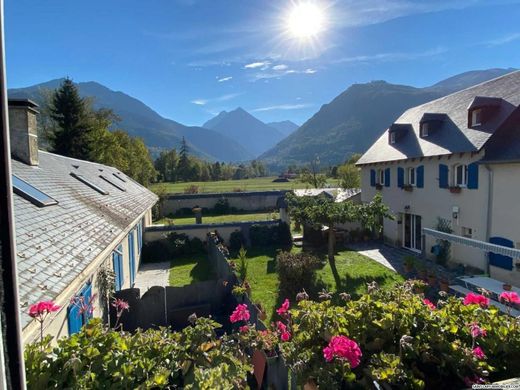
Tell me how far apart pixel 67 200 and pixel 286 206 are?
1246 centimetres

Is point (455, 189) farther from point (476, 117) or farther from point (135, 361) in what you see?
point (135, 361)

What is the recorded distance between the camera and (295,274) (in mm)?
10867

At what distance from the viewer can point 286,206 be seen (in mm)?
19375

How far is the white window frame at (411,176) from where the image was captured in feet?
56.5

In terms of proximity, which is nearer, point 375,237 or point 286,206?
point 286,206

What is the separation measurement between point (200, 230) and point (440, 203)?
12576mm

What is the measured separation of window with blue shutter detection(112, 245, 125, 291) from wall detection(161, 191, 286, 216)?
77.3ft

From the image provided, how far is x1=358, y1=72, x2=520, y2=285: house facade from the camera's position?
12.1m

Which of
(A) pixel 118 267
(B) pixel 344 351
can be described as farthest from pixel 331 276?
(B) pixel 344 351

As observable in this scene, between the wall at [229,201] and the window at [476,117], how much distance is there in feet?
70.8

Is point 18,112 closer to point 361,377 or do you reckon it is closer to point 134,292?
point 134,292

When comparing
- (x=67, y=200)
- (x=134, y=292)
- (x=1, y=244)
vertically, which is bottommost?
(x=134, y=292)

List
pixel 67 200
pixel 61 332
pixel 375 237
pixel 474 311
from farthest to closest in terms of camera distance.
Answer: pixel 375 237 < pixel 67 200 < pixel 61 332 < pixel 474 311

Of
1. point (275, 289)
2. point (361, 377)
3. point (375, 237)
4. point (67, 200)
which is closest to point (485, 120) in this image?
point (375, 237)
